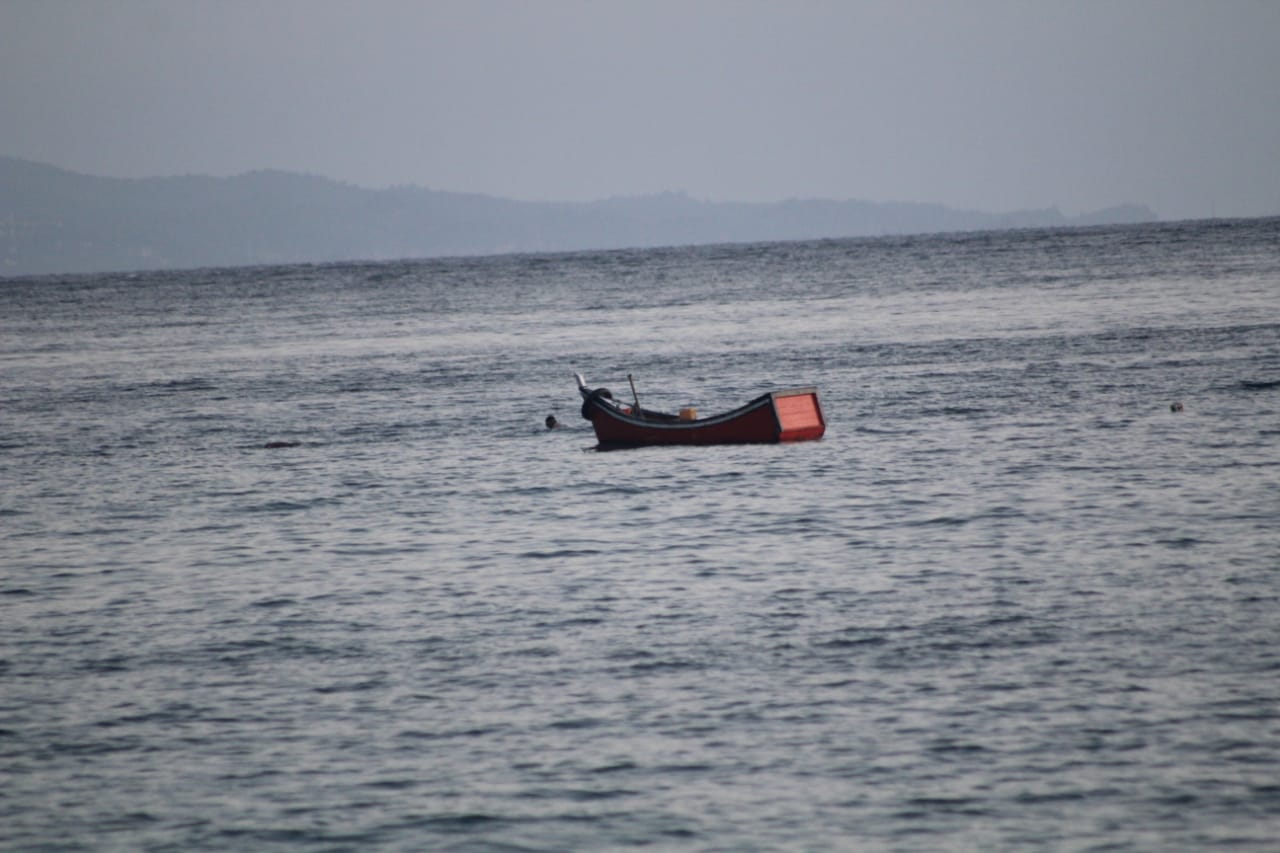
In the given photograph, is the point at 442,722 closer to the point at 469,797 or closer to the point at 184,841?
the point at 469,797

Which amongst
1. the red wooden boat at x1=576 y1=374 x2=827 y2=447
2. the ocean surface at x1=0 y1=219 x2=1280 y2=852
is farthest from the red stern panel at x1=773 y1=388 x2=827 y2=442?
the ocean surface at x1=0 y1=219 x2=1280 y2=852

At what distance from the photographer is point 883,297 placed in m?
107

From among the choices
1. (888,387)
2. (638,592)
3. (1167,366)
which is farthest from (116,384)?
(638,592)

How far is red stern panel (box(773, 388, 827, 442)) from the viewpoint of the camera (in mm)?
37156

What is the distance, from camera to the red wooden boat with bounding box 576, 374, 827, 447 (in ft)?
122

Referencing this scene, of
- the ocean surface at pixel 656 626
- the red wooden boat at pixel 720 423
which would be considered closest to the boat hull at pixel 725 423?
the red wooden boat at pixel 720 423

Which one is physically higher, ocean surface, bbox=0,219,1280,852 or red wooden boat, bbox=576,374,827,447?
red wooden boat, bbox=576,374,827,447

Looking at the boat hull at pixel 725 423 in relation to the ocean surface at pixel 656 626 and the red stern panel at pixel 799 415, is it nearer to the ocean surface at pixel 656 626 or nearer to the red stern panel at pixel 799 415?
the red stern panel at pixel 799 415

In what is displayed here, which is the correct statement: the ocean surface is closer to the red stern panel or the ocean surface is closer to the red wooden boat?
the red stern panel

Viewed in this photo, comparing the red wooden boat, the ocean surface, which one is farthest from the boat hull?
the ocean surface

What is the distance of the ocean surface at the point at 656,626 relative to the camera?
1440 cm

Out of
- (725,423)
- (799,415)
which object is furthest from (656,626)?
(799,415)

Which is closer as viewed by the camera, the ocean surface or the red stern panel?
the ocean surface

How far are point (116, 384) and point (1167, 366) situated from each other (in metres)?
41.6
